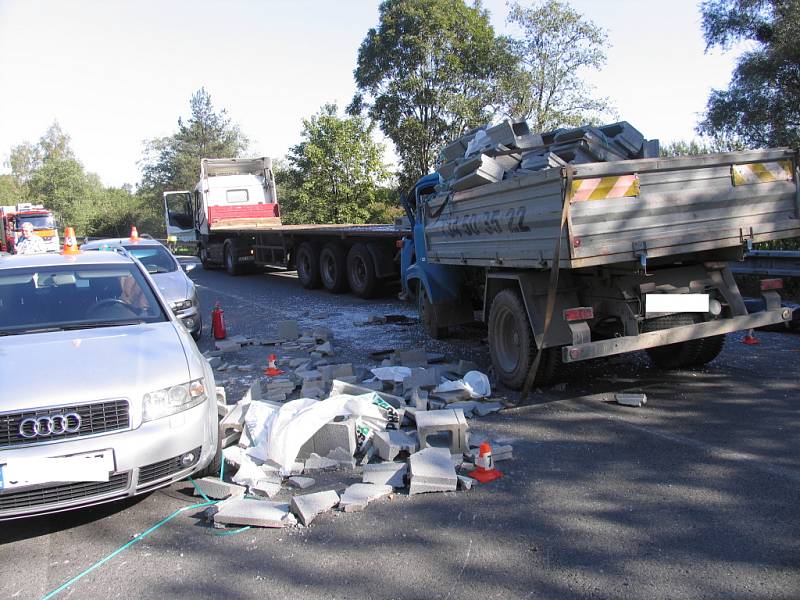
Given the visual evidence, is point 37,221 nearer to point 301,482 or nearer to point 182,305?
point 182,305

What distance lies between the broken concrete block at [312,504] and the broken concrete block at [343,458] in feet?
1.95

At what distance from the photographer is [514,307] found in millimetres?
6148

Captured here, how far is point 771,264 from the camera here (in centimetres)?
943

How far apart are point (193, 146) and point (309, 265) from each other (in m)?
48.1

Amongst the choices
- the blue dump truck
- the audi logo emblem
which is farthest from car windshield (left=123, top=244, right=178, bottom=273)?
the audi logo emblem

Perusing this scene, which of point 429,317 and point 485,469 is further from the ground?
point 429,317

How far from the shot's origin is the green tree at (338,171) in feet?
103

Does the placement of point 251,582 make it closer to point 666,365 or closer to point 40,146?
point 666,365

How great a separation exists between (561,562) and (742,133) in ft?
64.3

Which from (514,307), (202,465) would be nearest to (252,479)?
(202,465)

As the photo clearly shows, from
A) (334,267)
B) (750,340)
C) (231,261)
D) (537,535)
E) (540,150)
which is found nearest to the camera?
(537,535)

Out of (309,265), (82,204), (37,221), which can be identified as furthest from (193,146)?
(309,265)

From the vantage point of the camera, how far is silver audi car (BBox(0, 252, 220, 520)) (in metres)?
3.40

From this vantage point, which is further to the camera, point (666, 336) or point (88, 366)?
point (666, 336)
